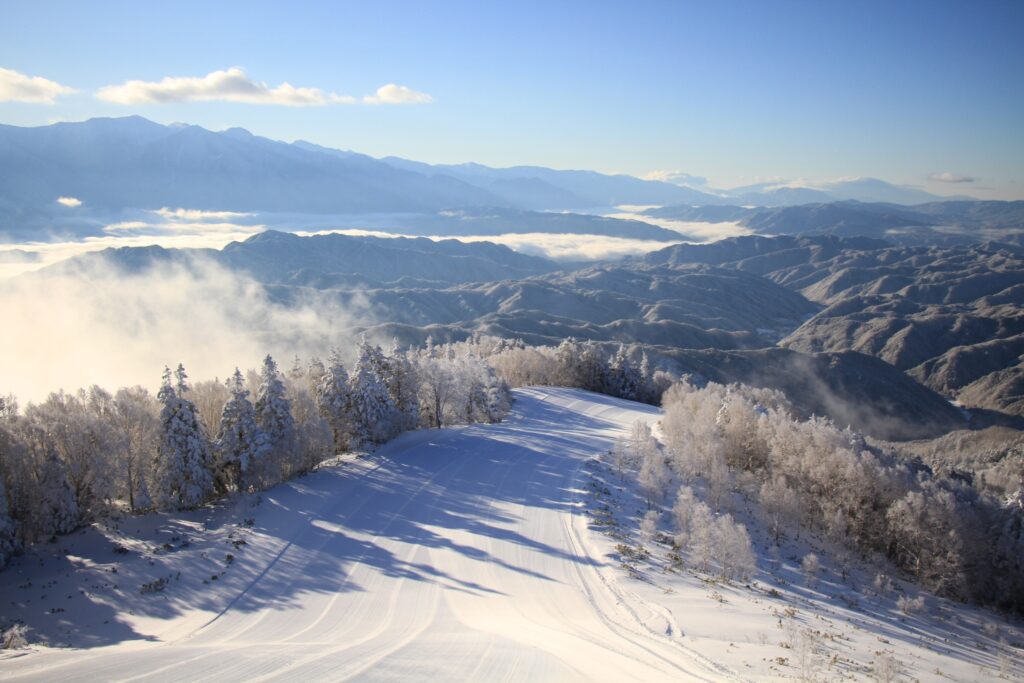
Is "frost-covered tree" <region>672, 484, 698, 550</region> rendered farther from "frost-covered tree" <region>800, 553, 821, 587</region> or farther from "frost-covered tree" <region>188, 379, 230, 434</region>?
"frost-covered tree" <region>188, 379, 230, 434</region>

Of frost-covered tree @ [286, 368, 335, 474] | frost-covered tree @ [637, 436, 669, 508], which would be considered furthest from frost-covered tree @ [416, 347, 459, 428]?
frost-covered tree @ [637, 436, 669, 508]

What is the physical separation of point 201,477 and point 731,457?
48585 mm

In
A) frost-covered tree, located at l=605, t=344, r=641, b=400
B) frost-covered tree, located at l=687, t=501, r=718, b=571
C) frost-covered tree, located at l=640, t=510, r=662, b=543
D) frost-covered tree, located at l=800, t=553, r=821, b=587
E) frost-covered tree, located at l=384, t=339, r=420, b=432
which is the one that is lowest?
frost-covered tree, located at l=605, t=344, r=641, b=400

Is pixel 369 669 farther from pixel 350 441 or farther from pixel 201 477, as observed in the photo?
pixel 350 441

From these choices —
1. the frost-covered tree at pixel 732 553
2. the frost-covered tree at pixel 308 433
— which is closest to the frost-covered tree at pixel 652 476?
the frost-covered tree at pixel 732 553

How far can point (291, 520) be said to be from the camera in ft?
134

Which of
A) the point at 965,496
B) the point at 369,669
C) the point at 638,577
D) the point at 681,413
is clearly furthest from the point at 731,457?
the point at 369,669

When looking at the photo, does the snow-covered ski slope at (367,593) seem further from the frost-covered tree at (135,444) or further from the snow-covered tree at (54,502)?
the frost-covered tree at (135,444)

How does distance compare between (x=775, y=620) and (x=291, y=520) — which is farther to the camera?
(x=291, y=520)

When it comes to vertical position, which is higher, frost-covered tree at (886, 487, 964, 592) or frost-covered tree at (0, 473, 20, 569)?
frost-covered tree at (0, 473, 20, 569)

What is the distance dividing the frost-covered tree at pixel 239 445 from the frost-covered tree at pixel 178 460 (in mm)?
1703

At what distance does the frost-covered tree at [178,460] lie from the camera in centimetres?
4325

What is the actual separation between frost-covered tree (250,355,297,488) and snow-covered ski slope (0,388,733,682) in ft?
5.20

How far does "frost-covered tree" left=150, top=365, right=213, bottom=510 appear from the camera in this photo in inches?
1703
